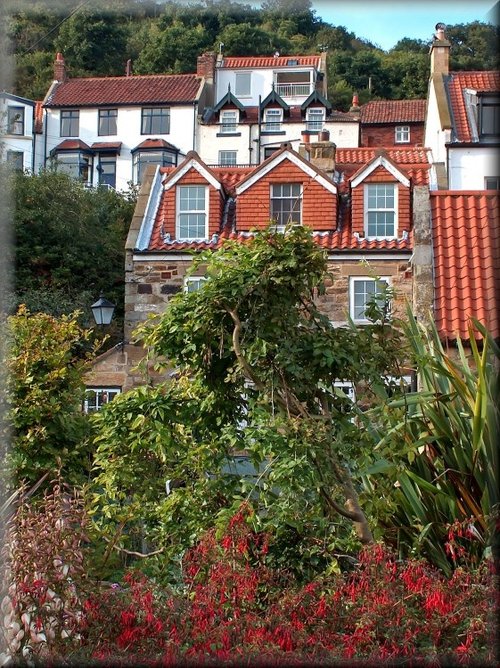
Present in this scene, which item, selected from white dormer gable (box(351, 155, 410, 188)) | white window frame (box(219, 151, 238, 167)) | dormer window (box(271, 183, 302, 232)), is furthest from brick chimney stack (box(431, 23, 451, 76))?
white window frame (box(219, 151, 238, 167))

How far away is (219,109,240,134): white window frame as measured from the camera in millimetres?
35844

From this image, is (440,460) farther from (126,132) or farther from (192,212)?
(126,132)

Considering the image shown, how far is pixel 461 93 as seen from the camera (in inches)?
1061

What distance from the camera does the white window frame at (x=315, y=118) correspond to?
37.4 metres

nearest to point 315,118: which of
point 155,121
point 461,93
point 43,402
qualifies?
point 155,121

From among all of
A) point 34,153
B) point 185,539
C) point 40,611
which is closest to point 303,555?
point 185,539

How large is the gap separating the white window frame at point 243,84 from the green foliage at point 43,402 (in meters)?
30.8

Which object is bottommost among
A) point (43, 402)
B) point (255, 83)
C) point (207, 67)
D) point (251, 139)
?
point (43, 402)

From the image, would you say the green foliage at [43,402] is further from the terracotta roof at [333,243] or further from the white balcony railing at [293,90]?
the white balcony railing at [293,90]

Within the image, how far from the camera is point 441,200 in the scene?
10.8 metres

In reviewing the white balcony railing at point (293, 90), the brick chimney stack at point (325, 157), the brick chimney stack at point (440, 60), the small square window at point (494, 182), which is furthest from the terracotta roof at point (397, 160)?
the white balcony railing at point (293, 90)

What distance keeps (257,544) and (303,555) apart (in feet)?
0.83

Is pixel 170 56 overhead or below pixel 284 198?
overhead

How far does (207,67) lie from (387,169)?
1836 cm
